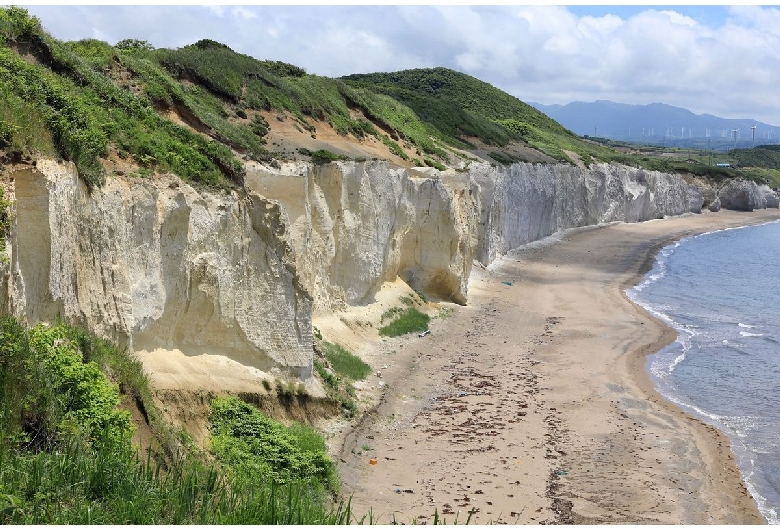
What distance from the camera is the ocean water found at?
883 inches

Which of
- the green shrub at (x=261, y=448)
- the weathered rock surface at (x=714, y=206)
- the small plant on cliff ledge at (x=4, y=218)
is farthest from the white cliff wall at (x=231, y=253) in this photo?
the weathered rock surface at (x=714, y=206)

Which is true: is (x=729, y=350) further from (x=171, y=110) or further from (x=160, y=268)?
(x=160, y=268)

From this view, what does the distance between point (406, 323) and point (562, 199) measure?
42.6 m

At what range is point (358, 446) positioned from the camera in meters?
19.9

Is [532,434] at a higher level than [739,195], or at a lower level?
lower

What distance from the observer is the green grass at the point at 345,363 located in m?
24.2

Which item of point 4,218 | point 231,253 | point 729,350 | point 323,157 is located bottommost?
point 729,350

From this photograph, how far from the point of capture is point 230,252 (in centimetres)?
1911

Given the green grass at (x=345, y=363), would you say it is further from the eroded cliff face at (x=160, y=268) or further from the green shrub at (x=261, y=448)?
the green shrub at (x=261, y=448)

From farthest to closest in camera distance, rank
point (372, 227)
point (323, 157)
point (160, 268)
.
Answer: point (372, 227), point (323, 157), point (160, 268)

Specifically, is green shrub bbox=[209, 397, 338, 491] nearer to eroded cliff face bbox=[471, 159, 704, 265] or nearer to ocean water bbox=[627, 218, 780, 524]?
ocean water bbox=[627, 218, 780, 524]

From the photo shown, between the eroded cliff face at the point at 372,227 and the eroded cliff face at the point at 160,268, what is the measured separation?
408 centimetres

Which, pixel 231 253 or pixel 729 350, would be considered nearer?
pixel 231 253

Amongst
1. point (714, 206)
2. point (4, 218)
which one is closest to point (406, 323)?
point (4, 218)
